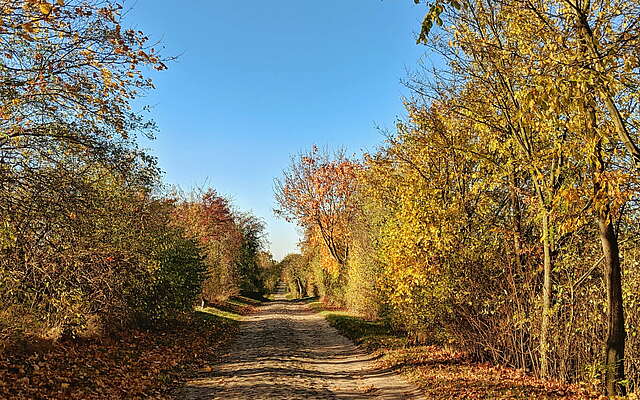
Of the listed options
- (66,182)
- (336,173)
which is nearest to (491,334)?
(66,182)

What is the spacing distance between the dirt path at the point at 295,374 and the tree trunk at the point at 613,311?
3431 millimetres

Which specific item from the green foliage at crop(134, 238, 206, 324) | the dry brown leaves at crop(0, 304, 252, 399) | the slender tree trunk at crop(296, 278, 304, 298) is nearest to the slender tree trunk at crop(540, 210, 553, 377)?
the dry brown leaves at crop(0, 304, 252, 399)

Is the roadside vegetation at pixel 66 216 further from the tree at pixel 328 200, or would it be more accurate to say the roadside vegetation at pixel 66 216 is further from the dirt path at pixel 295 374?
the tree at pixel 328 200

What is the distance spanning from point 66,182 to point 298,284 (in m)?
56.0

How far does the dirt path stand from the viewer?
930cm

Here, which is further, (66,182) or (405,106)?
(405,106)

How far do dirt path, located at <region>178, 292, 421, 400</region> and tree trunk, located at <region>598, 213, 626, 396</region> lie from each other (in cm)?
343

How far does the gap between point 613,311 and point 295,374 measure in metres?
6.83

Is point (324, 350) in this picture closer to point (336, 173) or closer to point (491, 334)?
point (491, 334)

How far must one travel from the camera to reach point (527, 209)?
416 inches

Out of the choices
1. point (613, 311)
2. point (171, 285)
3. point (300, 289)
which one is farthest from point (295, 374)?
point (300, 289)

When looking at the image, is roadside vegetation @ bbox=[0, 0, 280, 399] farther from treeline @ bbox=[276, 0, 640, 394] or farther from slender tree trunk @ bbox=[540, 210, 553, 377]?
slender tree trunk @ bbox=[540, 210, 553, 377]

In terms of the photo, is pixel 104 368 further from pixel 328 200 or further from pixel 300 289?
pixel 300 289

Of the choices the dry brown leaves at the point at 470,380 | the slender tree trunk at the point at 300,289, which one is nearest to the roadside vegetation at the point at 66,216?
the dry brown leaves at the point at 470,380
